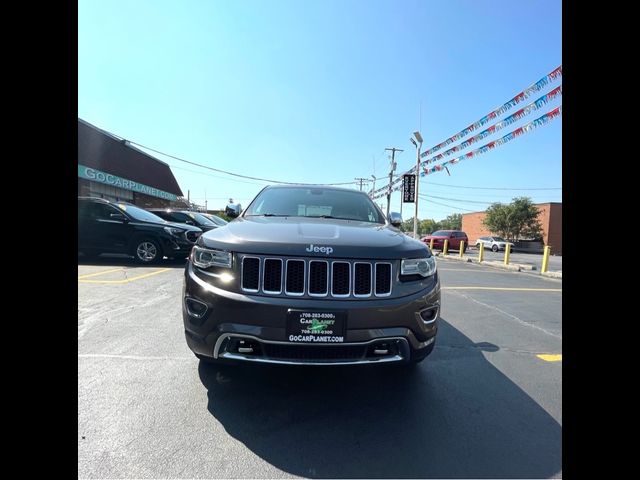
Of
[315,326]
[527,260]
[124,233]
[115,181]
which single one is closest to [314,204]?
[315,326]

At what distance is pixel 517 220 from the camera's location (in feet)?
128

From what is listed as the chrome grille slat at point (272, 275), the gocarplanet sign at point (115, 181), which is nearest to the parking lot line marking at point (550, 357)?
the chrome grille slat at point (272, 275)

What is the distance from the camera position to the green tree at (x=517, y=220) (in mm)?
38719

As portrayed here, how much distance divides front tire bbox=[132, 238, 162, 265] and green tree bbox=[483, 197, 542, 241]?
1610 inches

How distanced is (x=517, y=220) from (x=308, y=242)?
1728 inches

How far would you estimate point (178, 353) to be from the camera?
310cm

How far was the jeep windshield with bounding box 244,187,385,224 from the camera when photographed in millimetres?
3395

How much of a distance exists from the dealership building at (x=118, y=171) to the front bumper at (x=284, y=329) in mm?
16483

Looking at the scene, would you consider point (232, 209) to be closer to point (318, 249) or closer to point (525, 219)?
point (318, 249)

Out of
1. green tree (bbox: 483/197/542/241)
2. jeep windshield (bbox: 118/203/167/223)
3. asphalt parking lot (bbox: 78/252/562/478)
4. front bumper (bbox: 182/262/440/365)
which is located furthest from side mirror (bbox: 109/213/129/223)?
green tree (bbox: 483/197/542/241)

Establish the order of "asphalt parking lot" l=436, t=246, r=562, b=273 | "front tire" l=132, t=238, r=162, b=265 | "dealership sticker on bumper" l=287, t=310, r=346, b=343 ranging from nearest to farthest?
1. "dealership sticker on bumper" l=287, t=310, r=346, b=343
2. "front tire" l=132, t=238, r=162, b=265
3. "asphalt parking lot" l=436, t=246, r=562, b=273

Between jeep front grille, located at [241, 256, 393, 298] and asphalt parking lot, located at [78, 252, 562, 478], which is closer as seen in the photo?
asphalt parking lot, located at [78, 252, 562, 478]

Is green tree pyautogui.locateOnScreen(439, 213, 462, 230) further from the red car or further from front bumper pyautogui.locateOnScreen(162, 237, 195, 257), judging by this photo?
front bumper pyautogui.locateOnScreen(162, 237, 195, 257)
